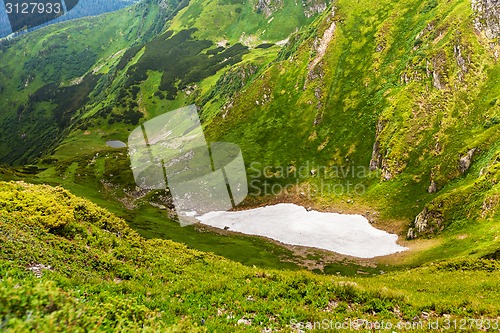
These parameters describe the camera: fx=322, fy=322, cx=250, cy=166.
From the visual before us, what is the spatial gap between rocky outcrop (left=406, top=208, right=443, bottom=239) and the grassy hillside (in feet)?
156

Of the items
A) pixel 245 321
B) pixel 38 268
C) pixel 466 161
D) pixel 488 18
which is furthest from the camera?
pixel 488 18

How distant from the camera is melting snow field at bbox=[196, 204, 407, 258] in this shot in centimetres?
7394

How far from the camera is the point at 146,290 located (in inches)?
696

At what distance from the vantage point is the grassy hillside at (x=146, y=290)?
1051 cm

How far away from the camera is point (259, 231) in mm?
90312

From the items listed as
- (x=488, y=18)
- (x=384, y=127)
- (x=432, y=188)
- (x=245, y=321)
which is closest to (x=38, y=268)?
(x=245, y=321)

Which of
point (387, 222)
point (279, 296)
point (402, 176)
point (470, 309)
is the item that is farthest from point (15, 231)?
point (402, 176)

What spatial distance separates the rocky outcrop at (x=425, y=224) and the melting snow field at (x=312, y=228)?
4257mm

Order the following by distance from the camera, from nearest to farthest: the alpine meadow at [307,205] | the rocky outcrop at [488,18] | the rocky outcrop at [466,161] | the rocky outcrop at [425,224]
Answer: the alpine meadow at [307,205]
the rocky outcrop at [425,224]
the rocky outcrop at [466,161]
the rocky outcrop at [488,18]

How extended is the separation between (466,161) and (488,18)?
5273 centimetres

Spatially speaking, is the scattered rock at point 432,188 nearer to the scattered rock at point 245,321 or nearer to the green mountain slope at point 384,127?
the green mountain slope at point 384,127

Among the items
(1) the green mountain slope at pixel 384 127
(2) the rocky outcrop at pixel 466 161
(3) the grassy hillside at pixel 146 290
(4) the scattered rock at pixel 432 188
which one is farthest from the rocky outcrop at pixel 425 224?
(3) the grassy hillside at pixel 146 290

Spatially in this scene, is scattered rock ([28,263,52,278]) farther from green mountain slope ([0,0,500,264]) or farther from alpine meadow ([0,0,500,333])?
green mountain slope ([0,0,500,264])

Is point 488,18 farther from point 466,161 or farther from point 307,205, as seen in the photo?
point 307,205
